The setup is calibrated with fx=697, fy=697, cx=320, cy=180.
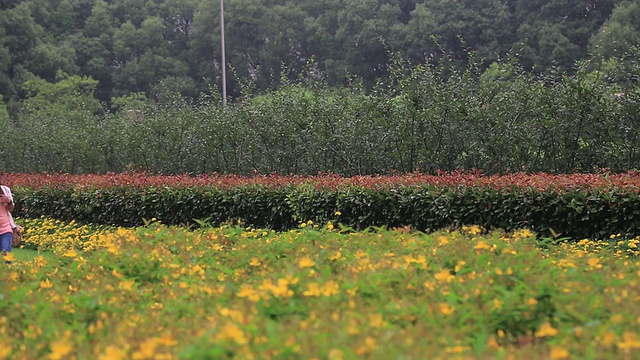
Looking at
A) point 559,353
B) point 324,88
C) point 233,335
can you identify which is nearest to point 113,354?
point 233,335

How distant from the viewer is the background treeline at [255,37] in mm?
30078

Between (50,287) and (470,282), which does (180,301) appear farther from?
(470,282)

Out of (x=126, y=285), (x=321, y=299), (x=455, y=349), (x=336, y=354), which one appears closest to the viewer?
(x=336, y=354)

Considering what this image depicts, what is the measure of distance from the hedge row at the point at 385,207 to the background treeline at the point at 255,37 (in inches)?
809

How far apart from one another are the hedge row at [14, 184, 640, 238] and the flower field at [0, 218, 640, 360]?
7.80 feet

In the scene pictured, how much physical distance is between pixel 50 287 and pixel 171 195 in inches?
239

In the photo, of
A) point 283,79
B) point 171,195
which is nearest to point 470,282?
point 171,195

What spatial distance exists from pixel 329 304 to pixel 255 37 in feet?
119

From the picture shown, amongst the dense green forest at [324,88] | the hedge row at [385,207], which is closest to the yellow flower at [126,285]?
the hedge row at [385,207]

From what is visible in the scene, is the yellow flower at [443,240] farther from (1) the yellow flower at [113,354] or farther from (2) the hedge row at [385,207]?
(2) the hedge row at [385,207]

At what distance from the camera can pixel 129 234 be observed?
5.42 m

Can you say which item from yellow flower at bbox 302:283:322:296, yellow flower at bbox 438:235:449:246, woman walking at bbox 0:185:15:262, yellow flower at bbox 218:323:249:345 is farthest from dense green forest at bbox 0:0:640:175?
yellow flower at bbox 218:323:249:345

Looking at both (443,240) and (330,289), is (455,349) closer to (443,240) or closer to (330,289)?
(330,289)

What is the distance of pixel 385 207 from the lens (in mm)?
7680
